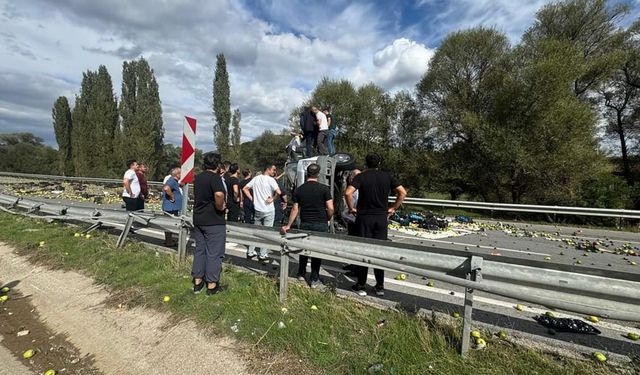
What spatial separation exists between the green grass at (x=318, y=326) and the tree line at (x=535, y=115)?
1213 cm

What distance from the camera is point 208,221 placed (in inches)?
192

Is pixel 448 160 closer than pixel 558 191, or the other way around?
pixel 558 191

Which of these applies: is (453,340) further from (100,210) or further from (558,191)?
(558,191)

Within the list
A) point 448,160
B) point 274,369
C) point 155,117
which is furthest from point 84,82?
point 274,369

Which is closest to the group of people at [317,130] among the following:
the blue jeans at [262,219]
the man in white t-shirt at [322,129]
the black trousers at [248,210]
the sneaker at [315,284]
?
the man in white t-shirt at [322,129]

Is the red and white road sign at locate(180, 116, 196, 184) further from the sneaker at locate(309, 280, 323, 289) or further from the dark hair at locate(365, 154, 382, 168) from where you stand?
the dark hair at locate(365, 154, 382, 168)

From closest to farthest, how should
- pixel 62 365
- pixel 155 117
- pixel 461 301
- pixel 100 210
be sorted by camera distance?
pixel 62 365, pixel 461 301, pixel 100 210, pixel 155 117

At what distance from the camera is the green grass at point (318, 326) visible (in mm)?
2994

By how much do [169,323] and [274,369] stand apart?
170cm

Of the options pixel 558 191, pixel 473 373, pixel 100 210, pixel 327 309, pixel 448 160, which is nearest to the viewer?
pixel 473 373

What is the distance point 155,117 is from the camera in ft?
125

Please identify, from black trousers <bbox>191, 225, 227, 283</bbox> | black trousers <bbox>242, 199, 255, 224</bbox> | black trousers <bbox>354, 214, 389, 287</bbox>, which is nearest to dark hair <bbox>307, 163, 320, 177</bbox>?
black trousers <bbox>354, 214, 389, 287</bbox>

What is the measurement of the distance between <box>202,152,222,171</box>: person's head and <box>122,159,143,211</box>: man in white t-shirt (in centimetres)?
387

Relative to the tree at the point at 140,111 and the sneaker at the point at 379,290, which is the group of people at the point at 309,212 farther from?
the tree at the point at 140,111
